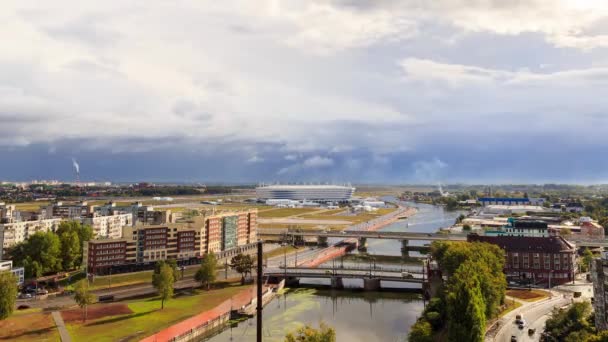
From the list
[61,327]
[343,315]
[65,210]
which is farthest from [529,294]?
[65,210]

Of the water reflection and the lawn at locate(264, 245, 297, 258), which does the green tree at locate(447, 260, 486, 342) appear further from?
the lawn at locate(264, 245, 297, 258)

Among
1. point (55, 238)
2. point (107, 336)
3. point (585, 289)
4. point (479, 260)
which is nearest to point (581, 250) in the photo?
point (585, 289)

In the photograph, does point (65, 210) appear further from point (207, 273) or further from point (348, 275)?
point (348, 275)

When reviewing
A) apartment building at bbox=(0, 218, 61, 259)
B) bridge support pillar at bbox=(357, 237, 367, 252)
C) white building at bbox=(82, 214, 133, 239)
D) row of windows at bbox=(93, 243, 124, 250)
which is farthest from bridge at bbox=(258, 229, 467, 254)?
apartment building at bbox=(0, 218, 61, 259)

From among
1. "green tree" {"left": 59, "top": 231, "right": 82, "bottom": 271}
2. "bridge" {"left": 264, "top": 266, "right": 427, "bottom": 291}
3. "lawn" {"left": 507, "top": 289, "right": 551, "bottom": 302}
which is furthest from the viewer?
"green tree" {"left": 59, "top": 231, "right": 82, "bottom": 271}

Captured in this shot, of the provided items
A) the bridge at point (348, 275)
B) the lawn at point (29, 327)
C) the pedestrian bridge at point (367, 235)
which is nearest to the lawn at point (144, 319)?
the lawn at point (29, 327)

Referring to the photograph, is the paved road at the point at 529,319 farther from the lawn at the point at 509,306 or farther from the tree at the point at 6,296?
the tree at the point at 6,296

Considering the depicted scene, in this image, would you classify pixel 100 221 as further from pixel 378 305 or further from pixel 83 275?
pixel 378 305
